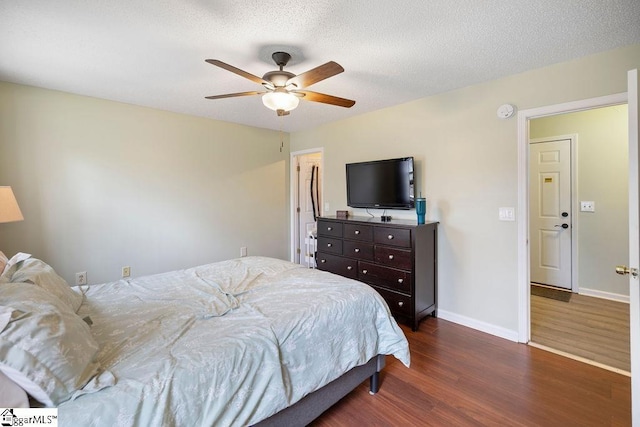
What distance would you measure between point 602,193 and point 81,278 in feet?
19.9

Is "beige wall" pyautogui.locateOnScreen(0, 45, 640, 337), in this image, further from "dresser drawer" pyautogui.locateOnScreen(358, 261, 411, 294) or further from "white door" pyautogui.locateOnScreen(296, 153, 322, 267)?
"white door" pyautogui.locateOnScreen(296, 153, 322, 267)

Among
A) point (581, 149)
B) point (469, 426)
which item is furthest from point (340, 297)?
point (581, 149)

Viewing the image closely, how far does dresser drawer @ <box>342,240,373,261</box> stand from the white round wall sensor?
5.72ft

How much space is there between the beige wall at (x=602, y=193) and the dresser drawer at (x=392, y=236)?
2630mm

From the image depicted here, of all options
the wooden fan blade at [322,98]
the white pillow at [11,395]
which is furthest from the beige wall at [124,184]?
the white pillow at [11,395]

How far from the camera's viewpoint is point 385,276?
10.0 feet

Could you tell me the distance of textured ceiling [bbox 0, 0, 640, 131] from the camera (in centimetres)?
167

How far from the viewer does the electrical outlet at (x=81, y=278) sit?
121 inches

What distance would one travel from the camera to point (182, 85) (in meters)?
2.78

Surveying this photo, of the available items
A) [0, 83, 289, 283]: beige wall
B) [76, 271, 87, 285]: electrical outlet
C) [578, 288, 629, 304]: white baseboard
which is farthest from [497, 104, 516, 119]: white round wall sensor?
[76, 271, 87, 285]: electrical outlet

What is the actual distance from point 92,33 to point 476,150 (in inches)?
127

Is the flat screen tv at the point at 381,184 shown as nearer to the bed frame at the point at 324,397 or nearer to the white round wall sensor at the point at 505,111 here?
the white round wall sensor at the point at 505,111

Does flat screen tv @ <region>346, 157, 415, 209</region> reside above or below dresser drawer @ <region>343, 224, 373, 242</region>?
above

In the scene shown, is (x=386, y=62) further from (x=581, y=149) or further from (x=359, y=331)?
(x=581, y=149)
